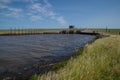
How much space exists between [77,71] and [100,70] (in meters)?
2.03

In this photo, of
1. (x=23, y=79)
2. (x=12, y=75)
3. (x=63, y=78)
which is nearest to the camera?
(x=63, y=78)

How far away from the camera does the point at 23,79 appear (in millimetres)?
12797

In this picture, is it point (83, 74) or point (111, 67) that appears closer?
point (83, 74)

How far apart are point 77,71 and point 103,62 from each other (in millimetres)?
3236

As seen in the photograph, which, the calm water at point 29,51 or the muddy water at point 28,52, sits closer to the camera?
the muddy water at point 28,52

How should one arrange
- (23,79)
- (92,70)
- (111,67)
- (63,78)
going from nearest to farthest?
(63,78)
(92,70)
(111,67)
(23,79)

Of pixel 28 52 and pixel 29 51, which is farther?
pixel 29 51

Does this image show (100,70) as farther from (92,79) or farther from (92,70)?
(92,79)

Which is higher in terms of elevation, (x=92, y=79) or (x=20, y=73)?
(x=92, y=79)

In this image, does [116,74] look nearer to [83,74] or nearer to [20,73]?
[83,74]

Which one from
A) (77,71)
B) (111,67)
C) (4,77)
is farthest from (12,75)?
(111,67)

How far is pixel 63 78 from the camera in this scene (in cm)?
847

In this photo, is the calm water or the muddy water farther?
the calm water

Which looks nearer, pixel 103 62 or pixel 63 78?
pixel 63 78
